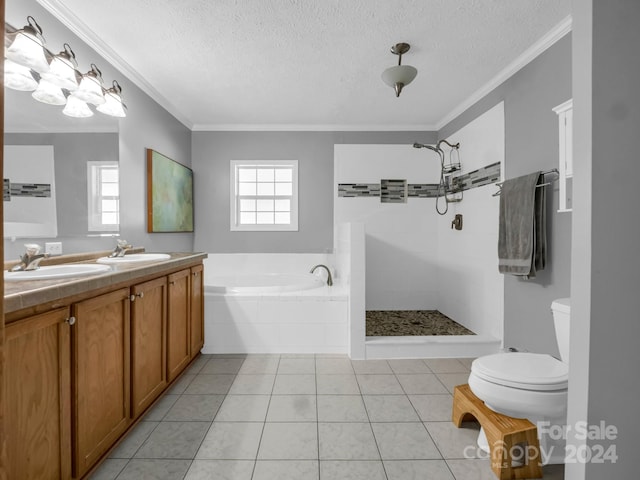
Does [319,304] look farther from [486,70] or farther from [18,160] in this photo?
[486,70]

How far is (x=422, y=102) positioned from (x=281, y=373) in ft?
9.49

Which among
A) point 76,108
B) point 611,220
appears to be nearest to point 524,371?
point 611,220

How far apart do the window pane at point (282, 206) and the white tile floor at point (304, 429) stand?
2.12 m

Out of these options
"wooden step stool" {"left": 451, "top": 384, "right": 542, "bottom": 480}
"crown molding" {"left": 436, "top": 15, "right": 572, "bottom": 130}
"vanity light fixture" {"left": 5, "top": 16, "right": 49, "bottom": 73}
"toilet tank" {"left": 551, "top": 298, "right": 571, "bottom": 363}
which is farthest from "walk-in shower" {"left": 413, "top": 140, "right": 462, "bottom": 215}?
"vanity light fixture" {"left": 5, "top": 16, "right": 49, "bottom": 73}

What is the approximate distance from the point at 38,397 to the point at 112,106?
1940 millimetres

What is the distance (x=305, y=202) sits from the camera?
160 inches

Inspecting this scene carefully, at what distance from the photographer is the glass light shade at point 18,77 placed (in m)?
1.58

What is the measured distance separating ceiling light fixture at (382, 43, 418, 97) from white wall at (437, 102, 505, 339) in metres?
0.98

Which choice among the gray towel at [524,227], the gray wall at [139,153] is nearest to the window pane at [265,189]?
the gray wall at [139,153]

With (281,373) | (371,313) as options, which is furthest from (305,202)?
(281,373)

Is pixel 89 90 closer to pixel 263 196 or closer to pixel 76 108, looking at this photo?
pixel 76 108

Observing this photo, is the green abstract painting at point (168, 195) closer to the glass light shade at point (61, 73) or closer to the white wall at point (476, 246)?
the glass light shade at point (61, 73)

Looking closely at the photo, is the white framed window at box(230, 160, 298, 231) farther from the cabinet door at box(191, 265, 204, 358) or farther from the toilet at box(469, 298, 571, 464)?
the toilet at box(469, 298, 571, 464)

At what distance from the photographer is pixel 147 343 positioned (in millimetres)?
1785
